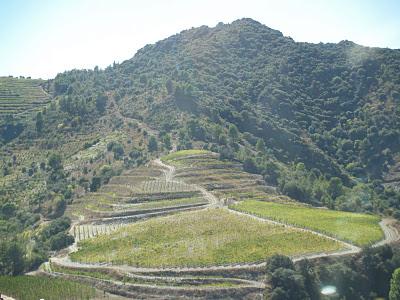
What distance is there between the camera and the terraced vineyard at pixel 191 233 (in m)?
69.4

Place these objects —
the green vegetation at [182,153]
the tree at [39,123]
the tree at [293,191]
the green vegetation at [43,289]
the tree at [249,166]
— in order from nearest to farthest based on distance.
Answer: the green vegetation at [43,289] → the tree at [293,191] → the tree at [249,166] → the green vegetation at [182,153] → the tree at [39,123]

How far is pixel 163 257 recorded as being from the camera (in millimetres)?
75000

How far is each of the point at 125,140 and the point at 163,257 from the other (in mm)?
90548

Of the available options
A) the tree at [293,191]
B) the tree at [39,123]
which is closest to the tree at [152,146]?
the tree at [293,191]

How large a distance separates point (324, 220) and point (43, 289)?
52.5 meters

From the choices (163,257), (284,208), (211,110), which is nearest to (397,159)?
(211,110)

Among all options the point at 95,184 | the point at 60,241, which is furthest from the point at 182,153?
the point at 60,241

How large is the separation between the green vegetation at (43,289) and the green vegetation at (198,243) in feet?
26.1

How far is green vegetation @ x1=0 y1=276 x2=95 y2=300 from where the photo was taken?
65812mm

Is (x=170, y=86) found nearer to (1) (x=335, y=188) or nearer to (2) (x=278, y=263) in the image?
(1) (x=335, y=188)

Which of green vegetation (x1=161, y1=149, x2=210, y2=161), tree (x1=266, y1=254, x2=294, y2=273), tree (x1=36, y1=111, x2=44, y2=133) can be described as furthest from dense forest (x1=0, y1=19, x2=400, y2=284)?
tree (x1=266, y1=254, x2=294, y2=273)

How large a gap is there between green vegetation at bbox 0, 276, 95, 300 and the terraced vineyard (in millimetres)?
3030

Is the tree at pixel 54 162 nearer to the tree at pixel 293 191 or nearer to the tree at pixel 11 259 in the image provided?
the tree at pixel 11 259

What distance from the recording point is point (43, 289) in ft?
224
